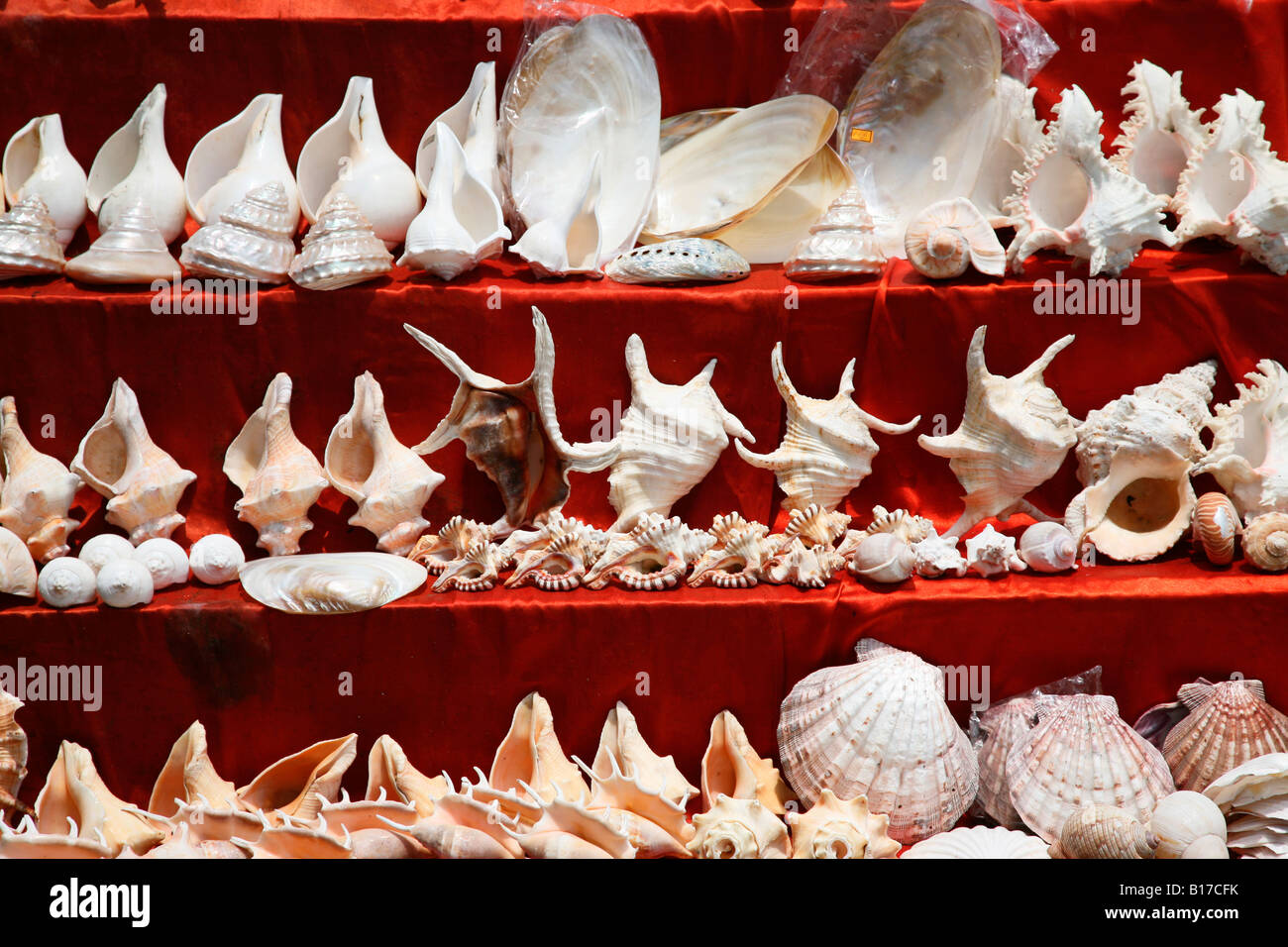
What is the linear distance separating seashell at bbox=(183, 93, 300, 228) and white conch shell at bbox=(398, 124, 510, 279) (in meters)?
0.30

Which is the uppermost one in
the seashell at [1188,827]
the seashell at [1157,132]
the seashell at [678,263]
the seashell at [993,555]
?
the seashell at [1157,132]

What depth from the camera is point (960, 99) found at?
2.77m

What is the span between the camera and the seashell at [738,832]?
81.5 inches

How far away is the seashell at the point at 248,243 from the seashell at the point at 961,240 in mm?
1271

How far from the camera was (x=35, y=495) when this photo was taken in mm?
2455

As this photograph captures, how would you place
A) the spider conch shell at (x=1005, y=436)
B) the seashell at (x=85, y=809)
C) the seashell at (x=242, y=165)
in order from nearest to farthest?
1. the seashell at (x=85, y=809)
2. the spider conch shell at (x=1005, y=436)
3. the seashell at (x=242, y=165)

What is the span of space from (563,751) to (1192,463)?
1.32 m

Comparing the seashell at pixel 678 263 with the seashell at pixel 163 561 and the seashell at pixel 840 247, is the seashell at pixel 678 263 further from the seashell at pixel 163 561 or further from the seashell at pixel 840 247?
the seashell at pixel 163 561

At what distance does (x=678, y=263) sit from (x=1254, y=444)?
118 cm

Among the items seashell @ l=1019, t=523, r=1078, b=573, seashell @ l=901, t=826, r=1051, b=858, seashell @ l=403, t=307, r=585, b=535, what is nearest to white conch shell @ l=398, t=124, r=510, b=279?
seashell @ l=403, t=307, r=585, b=535

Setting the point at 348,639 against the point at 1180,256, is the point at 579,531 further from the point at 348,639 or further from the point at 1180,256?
the point at 1180,256

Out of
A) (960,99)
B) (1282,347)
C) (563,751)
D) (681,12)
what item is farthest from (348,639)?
(1282,347)

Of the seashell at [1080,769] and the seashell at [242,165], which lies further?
the seashell at [242,165]

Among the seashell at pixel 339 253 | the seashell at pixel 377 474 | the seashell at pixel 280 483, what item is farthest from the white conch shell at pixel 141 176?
the seashell at pixel 377 474
